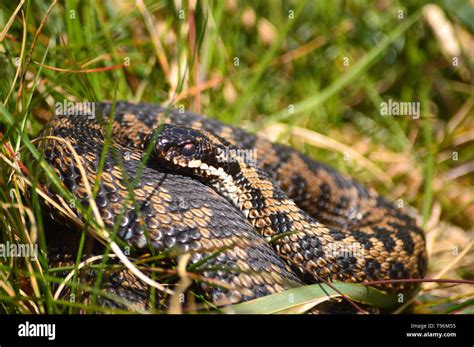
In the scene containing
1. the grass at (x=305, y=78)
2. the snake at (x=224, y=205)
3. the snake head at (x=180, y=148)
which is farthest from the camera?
the grass at (x=305, y=78)

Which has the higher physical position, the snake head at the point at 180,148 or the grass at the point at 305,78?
the grass at the point at 305,78

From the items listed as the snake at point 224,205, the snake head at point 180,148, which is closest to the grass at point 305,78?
Result: the snake at point 224,205

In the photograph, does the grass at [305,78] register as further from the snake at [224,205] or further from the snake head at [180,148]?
the snake head at [180,148]

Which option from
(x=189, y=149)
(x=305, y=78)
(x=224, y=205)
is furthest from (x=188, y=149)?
(x=305, y=78)

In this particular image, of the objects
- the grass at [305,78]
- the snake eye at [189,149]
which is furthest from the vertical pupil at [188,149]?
the grass at [305,78]

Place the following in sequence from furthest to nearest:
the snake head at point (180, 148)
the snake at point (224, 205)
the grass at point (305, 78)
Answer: the grass at point (305, 78) < the snake head at point (180, 148) < the snake at point (224, 205)

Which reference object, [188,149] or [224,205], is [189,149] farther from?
[224,205]

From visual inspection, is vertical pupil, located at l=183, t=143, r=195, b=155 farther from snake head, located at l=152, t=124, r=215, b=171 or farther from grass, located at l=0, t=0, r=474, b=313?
grass, located at l=0, t=0, r=474, b=313

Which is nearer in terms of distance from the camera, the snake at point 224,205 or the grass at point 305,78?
the snake at point 224,205
